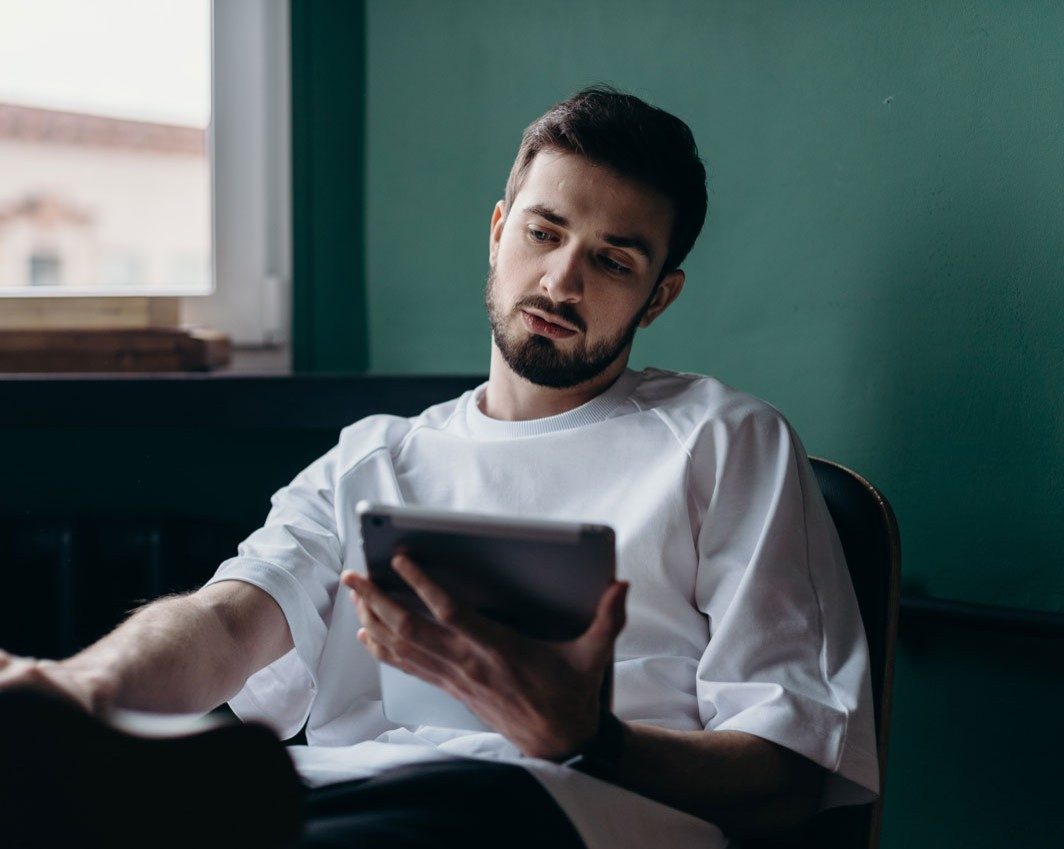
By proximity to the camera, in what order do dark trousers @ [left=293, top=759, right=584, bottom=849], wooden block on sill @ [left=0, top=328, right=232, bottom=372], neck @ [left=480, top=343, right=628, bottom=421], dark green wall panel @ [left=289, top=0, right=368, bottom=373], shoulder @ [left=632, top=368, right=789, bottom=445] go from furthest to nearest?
1. dark green wall panel @ [left=289, top=0, right=368, bottom=373]
2. wooden block on sill @ [left=0, top=328, right=232, bottom=372]
3. neck @ [left=480, top=343, right=628, bottom=421]
4. shoulder @ [left=632, top=368, right=789, bottom=445]
5. dark trousers @ [left=293, top=759, right=584, bottom=849]

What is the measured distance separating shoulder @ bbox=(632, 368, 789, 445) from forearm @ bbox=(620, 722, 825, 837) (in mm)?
347

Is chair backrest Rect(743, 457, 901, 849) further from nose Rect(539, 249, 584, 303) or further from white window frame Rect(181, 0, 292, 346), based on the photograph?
white window frame Rect(181, 0, 292, 346)

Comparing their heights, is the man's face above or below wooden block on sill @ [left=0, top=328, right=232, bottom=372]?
above

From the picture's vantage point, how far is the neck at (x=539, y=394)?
1.38 metres

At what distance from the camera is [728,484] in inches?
47.7

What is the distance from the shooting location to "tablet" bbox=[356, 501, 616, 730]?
88 centimetres

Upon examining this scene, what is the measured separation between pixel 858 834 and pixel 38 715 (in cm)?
80

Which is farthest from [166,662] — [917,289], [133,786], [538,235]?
[917,289]

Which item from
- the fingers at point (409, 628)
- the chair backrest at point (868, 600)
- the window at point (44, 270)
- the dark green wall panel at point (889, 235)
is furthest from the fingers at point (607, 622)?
the window at point (44, 270)

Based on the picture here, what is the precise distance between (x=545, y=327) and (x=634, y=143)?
24 centimetres

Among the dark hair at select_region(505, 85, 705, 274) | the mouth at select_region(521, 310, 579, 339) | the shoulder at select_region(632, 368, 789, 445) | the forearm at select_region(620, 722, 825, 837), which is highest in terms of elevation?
the dark hair at select_region(505, 85, 705, 274)

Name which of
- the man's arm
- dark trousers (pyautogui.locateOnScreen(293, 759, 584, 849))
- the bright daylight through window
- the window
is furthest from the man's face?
the window

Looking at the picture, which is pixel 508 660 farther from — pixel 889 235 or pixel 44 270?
pixel 44 270

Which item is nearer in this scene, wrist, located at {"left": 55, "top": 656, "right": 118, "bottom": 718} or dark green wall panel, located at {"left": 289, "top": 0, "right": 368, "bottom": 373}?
wrist, located at {"left": 55, "top": 656, "right": 118, "bottom": 718}
